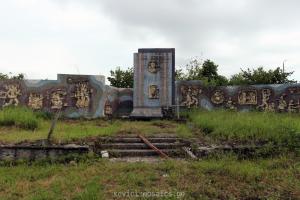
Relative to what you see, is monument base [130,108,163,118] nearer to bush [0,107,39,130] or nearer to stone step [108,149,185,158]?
bush [0,107,39,130]

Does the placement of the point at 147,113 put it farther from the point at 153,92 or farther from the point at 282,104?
the point at 282,104

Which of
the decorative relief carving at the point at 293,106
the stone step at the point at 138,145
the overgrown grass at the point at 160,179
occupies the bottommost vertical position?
the overgrown grass at the point at 160,179

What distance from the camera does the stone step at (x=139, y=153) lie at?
8456 millimetres

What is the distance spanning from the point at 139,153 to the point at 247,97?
9797 mm

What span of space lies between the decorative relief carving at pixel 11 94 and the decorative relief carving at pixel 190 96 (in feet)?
24.1

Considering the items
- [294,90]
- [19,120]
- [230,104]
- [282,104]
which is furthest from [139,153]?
[294,90]

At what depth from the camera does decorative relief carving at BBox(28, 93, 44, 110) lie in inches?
631

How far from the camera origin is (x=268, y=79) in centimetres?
2547

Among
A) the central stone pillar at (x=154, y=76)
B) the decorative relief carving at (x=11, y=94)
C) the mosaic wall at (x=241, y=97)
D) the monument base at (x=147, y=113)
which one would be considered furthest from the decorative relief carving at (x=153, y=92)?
the decorative relief carving at (x=11, y=94)

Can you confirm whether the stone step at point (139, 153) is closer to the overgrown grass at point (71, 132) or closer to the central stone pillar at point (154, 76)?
the overgrown grass at point (71, 132)

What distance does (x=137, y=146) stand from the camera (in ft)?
30.5

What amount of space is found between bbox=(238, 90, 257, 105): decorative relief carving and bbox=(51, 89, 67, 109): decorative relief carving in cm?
804

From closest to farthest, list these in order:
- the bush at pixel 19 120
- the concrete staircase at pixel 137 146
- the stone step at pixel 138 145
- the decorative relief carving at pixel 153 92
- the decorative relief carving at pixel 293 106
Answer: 1. the concrete staircase at pixel 137 146
2. the stone step at pixel 138 145
3. the bush at pixel 19 120
4. the decorative relief carving at pixel 293 106
5. the decorative relief carving at pixel 153 92

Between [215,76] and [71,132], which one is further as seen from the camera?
[215,76]
